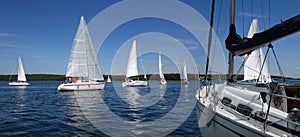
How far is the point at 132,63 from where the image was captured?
1631 inches

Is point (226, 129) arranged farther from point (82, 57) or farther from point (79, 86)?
point (82, 57)

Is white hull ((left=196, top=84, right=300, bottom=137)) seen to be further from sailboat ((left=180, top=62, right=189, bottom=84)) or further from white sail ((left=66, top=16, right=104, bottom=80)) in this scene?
sailboat ((left=180, top=62, right=189, bottom=84))

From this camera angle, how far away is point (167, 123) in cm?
891

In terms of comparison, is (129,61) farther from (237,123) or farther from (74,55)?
(237,123)

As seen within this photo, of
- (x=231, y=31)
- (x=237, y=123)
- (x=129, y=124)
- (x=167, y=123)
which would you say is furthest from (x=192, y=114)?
(x=237, y=123)

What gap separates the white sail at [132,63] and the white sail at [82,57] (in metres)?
9.03

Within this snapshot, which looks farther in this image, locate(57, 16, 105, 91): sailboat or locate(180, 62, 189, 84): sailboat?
locate(180, 62, 189, 84): sailboat

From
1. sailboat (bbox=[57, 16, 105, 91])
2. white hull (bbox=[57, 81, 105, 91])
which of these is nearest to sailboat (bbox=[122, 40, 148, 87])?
sailboat (bbox=[57, 16, 105, 91])

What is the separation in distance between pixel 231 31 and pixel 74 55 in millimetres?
26464

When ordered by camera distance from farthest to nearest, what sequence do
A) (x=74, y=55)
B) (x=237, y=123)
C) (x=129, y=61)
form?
(x=129, y=61)
(x=74, y=55)
(x=237, y=123)

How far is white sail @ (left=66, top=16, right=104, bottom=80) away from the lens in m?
30.3

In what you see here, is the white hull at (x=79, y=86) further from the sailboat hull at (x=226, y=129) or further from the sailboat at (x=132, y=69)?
the sailboat hull at (x=226, y=129)

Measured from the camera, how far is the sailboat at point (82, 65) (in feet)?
97.5

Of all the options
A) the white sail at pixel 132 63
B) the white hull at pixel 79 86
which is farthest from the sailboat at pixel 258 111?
the white sail at pixel 132 63
